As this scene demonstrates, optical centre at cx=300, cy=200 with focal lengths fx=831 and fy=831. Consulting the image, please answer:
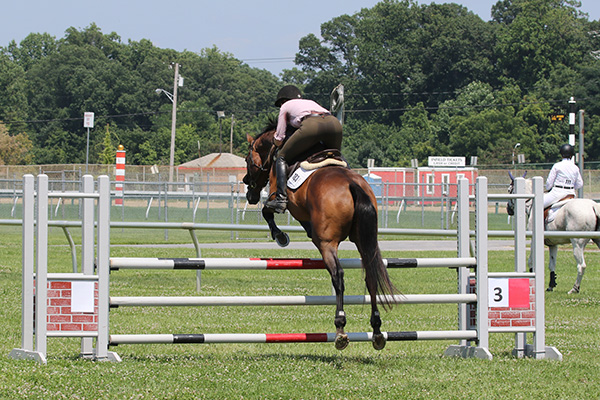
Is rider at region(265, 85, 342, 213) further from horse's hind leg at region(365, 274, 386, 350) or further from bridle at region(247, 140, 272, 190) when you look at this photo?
horse's hind leg at region(365, 274, 386, 350)

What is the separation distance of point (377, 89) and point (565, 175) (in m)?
108

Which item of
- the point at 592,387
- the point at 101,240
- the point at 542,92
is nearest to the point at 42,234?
the point at 101,240

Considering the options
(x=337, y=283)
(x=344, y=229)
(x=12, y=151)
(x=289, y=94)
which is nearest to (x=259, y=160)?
(x=289, y=94)

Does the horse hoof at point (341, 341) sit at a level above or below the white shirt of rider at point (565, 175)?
below

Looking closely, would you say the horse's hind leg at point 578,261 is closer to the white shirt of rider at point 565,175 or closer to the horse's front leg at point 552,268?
the horse's front leg at point 552,268

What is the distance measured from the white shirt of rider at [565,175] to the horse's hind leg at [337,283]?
30.9ft

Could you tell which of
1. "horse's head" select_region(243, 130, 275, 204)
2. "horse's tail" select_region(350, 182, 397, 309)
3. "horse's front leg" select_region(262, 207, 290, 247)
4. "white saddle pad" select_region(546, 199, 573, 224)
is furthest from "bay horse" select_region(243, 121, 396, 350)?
"white saddle pad" select_region(546, 199, 573, 224)

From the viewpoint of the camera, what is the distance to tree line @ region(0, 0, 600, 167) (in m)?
96.4

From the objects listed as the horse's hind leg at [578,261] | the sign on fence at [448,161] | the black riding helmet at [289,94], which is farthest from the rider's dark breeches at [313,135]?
the sign on fence at [448,161]

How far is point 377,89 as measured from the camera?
401 feet

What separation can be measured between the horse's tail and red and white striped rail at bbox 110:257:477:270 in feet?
0.72

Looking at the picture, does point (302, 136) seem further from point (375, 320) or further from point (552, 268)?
point (552, 268)

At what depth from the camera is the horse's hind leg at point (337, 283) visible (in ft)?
24.2

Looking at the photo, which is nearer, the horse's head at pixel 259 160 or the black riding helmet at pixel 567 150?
the horse's head at pixel 259 160
